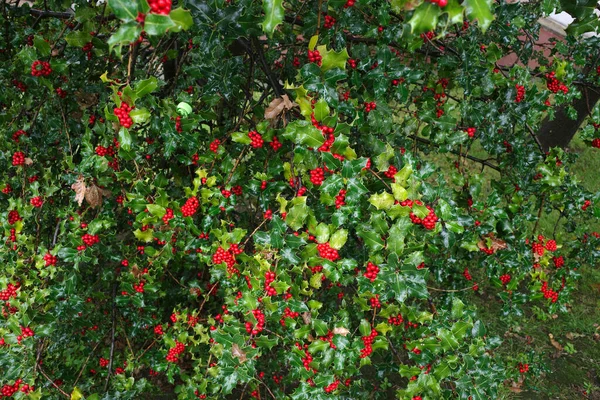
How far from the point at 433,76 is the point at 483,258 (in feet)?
2.96

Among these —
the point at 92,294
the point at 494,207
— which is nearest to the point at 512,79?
the point at 494,207

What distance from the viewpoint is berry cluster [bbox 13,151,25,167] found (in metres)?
2.03

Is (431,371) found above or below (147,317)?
above

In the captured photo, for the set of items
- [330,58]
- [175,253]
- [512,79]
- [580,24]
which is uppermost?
[580,24]

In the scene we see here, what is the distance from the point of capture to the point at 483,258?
2.17 meters

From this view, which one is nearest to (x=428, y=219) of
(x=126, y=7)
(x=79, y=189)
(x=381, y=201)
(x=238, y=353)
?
(x=381, y=201)

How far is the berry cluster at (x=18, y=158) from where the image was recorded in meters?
2.03

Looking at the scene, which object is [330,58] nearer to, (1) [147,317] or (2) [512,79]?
(2) [512,79]

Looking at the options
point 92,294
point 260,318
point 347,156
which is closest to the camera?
point 347,156

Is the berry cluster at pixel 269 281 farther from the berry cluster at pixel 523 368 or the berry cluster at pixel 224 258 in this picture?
the berry cluster at pixel 523 368

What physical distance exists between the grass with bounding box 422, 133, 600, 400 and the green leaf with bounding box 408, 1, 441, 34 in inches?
121

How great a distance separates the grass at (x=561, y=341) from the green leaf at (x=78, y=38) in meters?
2.85

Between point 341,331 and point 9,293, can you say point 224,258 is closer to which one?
point 341,331

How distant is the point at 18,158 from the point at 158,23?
1577 mm
